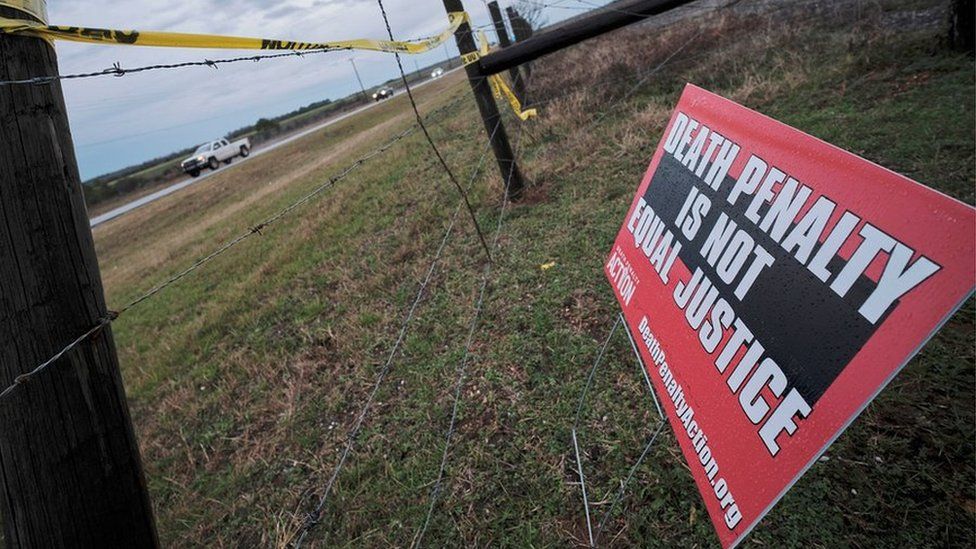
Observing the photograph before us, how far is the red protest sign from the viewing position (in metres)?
0.86

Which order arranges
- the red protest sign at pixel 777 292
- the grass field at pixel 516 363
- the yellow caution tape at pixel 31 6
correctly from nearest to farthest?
the red protest sign at pixel 777 292
the yellow caution tape at pixel 31 6
the grass field at pixel 516 363

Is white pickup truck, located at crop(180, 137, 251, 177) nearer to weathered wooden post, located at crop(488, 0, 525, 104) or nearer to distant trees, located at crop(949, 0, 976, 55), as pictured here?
weathered wooden post, located at crop(488, 0, 525, 104)

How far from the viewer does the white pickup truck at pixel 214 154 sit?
29.8 m

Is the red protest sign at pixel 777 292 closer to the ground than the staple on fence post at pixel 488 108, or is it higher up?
closer to the ground

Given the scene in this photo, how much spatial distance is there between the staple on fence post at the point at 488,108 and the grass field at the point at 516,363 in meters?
0.34

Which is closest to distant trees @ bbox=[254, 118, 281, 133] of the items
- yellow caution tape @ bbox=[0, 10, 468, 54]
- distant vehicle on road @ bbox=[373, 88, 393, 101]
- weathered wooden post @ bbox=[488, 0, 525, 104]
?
distant vehicle on road @ bbox=[373, 88, 393, 101]

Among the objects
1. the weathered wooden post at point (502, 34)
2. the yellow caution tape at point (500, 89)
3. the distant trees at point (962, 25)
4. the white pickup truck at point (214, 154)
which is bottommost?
the distant trees at point (962, 25)

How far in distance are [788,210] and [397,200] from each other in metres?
7.06

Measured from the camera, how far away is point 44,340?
1222mm

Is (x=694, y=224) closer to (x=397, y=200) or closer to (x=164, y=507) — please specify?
(x=164, y=507)

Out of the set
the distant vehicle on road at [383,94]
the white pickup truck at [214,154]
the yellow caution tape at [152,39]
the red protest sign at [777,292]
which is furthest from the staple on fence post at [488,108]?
the distant vehicle on road at [383,94]

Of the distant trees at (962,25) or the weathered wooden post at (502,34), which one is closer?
the distant trees at (962,25)

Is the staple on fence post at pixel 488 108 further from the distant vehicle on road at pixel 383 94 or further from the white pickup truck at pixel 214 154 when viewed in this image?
the distant vehicle on road at pixel 383 94

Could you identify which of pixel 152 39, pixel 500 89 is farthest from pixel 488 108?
pixel 152 39
